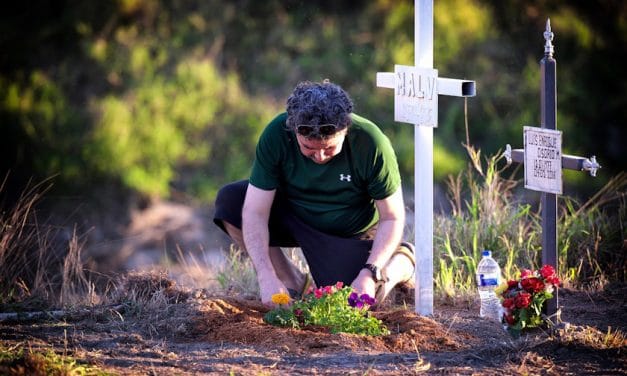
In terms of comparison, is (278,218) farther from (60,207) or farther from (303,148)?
(60,207)

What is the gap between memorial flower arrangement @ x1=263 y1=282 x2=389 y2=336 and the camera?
4680 mm

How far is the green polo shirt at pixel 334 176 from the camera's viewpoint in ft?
16.8

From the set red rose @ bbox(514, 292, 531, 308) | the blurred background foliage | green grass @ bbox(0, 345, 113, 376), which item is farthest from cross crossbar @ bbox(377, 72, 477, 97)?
the blurred background foliage

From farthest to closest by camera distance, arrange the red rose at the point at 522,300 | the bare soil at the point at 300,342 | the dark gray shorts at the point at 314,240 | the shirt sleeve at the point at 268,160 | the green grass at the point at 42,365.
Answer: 1. the dark gray shorts at the point at 314,240
2. the shirt sleeve at the point at 268,160
3. the red rose at the point at 522,300
4. the bare soil at the point at 300,342
5. the green grass at the point at 42,365

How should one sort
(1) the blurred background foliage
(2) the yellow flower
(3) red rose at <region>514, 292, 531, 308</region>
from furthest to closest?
(1) the blurred background foliage < (2) the yellow flower < (3) red rose at <region>514, 292, 531, 308</region>

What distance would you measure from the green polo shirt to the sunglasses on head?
0.92ft

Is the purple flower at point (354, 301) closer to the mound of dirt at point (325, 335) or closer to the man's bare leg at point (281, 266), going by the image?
the mound of dirt at point (325, 335)

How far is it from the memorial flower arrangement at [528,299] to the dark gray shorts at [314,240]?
3.46 ft

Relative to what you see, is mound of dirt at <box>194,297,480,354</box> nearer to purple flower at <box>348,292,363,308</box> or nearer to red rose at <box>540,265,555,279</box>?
Result: purple flower at <box>348,292,363,308</box>

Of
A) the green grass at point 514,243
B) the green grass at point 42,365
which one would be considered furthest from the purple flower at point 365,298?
the green grass at point 42,365

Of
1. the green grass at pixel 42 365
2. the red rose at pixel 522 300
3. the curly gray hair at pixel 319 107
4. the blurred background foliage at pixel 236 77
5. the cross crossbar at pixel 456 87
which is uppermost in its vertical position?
the blurred background foliage at pixel 236 77

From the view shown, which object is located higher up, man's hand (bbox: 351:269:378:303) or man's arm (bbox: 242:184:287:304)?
man's arm (bbox: 242:184:287:304)

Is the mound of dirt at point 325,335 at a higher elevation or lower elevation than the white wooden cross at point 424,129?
lower

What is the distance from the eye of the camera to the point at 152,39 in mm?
14445
